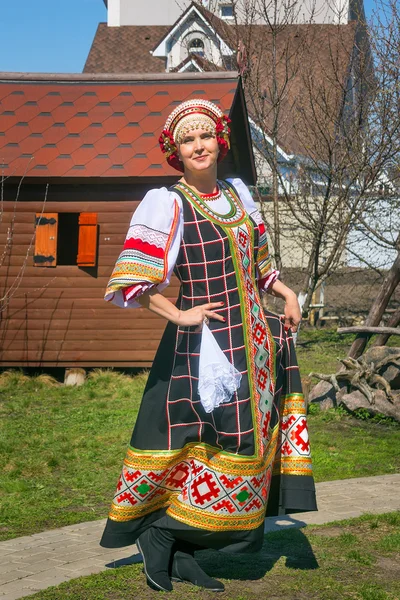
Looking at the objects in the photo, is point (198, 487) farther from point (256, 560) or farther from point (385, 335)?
point (385, 335)

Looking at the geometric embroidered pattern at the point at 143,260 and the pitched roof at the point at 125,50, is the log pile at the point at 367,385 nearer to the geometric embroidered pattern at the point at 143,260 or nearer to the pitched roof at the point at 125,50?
the geometric embroidered pattern at the point at 143,260

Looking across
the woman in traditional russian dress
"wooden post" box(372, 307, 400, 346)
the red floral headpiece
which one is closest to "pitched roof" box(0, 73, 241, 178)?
"wooden post" box(372, 307, 400, 346)

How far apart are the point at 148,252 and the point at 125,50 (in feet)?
107

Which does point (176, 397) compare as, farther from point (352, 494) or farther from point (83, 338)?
point (83, 338)

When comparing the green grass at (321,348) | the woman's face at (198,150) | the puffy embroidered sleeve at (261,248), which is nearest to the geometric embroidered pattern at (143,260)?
the woman's face at (198,150)

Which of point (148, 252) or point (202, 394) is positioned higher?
point (148, 252)

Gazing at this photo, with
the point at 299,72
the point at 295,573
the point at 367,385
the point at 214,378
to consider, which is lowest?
the point at 295,573

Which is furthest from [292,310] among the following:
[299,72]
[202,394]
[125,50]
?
[125,50]

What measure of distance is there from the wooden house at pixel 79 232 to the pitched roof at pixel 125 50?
853 inches

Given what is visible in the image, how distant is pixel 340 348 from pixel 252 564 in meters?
10.9

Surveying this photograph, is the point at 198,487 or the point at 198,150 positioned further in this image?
the point at 198,150

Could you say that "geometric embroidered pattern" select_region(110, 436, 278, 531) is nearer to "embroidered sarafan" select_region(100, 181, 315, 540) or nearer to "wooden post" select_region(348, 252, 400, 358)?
"embroidered sarafan" select_region(100, 181, 315, 540)

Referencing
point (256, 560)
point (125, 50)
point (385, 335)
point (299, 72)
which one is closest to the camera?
point (256, 560)

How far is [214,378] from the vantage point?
350 cm
